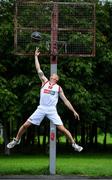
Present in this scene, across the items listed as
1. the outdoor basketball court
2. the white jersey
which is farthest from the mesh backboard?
the white jersey

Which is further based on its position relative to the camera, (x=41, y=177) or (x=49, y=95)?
(x=41, y=177)

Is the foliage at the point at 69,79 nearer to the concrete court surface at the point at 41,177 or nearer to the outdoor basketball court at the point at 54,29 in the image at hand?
the outdoor basketball court at the point at 54,29

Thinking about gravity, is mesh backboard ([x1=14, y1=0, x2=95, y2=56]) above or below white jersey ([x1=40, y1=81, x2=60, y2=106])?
above

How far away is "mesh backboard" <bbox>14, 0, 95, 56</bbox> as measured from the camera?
15.9m

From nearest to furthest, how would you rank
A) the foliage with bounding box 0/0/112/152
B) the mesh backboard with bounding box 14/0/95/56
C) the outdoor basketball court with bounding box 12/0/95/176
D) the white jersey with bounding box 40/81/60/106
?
the white jersey with bounding box 40/81/60/106
the outdoor basketball court with bounding box 12/0/95/176
the mesh backboard with bounding box 14/0/95/56
the foliage with bounding box 0/0/112/152

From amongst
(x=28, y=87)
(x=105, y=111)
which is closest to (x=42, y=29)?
(x=28, y=87)

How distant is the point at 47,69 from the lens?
26.1 metres

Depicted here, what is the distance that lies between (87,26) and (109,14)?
47.9 ft

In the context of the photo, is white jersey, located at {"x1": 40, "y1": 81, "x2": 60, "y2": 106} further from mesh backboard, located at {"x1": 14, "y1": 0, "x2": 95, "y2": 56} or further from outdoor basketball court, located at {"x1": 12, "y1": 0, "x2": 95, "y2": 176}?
mesh backboard, located at {"x1": 14, "y1": 0, "x2": 95, "y2": 56}

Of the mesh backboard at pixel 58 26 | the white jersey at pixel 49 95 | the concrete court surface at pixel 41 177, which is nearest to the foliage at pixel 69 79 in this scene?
the mesh backboard at pixel 58 26

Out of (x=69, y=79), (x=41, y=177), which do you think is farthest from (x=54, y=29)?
(x=69, y=79)

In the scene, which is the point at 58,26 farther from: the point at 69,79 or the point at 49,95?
the point at 69,79

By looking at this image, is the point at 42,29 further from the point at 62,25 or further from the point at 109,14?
the point at 109,14

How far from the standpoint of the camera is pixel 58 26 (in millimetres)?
16047
